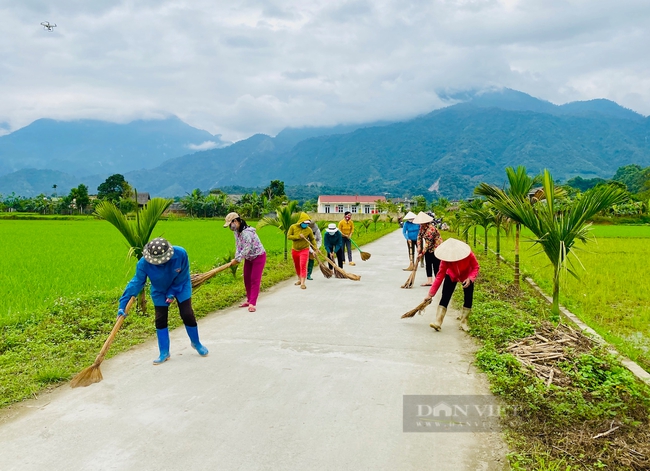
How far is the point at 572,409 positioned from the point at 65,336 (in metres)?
5.62

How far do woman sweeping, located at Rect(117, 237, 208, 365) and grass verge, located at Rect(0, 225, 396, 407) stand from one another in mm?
791

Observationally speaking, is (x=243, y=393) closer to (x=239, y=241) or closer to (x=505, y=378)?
(x=505, y=378)

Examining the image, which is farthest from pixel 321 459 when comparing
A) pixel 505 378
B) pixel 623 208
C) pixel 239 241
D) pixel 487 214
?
pixel 623 208

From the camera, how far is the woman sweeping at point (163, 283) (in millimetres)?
4527

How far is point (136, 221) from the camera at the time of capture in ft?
23.0

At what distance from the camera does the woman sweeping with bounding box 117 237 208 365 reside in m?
4.53

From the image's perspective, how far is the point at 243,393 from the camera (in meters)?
4.02

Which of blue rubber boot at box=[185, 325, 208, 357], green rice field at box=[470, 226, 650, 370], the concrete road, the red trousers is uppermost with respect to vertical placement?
the red trousers

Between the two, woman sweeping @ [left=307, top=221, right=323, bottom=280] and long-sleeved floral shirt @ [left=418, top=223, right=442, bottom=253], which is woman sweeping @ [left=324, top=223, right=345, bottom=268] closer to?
woman sweeping @ [left=307, top=221, right=323, bottom=280]

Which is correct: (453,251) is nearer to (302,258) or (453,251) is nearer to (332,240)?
(302,258)

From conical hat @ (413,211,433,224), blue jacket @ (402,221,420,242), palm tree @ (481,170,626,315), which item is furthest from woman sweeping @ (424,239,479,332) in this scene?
blue jacket @ (402,221,420,242)

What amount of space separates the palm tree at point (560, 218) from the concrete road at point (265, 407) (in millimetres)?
1695

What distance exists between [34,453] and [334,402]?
2.13 meters

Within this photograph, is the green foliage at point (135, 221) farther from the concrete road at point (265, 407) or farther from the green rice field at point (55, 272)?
the concrete road at point (265, 407)
